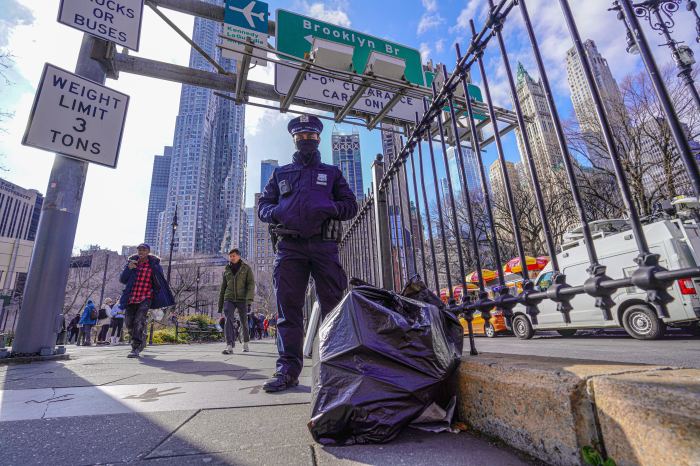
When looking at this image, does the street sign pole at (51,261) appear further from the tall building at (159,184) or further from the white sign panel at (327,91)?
the tall building at (159,184)

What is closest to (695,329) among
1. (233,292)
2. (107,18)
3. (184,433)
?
(233,292)

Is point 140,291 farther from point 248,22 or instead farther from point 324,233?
point 248,22

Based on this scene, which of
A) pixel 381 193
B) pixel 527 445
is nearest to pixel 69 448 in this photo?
pixel 527 445

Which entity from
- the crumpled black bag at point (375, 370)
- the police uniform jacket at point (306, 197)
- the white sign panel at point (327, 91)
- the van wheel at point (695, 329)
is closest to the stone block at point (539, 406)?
the crumpled black bag at point (375, 370)

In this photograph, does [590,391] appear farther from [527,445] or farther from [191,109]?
[191,109]

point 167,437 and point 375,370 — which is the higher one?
point 375,370

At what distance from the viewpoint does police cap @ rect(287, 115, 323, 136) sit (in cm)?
300

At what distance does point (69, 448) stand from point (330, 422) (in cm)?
104

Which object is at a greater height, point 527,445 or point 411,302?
point 411,302

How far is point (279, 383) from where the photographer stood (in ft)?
7.98

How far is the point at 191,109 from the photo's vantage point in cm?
8888

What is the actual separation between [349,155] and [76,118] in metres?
38.6

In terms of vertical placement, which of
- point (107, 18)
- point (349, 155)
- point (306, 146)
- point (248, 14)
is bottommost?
point (306, 146)

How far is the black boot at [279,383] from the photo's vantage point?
2395 millimetres
